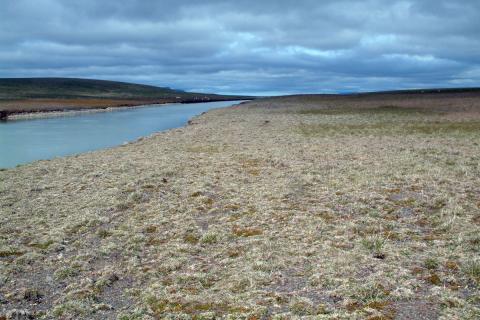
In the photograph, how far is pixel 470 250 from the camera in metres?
10.1

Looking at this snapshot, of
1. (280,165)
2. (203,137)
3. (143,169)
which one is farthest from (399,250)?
(203,137)

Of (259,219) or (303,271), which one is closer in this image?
(303,271)

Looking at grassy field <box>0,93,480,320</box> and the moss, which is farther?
the moss

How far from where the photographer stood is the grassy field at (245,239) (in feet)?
26.8

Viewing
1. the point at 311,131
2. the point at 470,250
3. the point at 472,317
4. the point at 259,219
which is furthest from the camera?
the point at 311,131

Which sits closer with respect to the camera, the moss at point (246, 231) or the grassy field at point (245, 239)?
the grassy field at point (245, 239)

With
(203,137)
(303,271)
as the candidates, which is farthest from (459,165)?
(203,137)

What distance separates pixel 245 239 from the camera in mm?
11531

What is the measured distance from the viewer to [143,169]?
70.0 feet

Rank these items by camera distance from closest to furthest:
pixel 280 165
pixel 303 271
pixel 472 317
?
pixel 472 317, pixel 303 271, pixel 280 165

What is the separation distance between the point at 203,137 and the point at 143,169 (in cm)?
1541

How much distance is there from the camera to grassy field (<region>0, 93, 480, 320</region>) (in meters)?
8.16

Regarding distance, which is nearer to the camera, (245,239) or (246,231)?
(245,239)

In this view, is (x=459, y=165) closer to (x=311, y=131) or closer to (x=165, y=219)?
(x=165, y=219)
